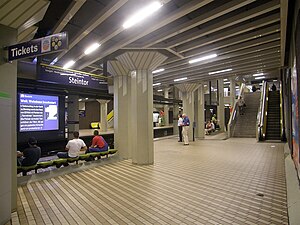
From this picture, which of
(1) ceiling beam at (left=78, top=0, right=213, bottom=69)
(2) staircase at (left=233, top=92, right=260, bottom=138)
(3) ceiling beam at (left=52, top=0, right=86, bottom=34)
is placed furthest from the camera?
(2) staircase at (left=233, top=92, right=260, bottom=138)

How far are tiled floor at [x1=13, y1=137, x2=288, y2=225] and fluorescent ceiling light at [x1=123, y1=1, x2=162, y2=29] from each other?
3.39 m

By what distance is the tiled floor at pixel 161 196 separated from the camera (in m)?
3.08

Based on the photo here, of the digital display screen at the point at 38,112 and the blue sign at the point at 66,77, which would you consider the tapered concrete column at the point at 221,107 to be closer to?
the blue sign at the point at 66,77

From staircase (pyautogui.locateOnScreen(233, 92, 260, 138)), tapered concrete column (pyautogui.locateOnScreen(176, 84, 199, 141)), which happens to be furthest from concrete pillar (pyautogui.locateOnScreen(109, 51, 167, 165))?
staircase (pyautogui.locateOnScreen(233, 92, 260, 138))

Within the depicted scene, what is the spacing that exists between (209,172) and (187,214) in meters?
2.61

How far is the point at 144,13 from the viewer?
13.1 ft

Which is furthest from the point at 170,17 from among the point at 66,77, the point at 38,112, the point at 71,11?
the point at 38,112

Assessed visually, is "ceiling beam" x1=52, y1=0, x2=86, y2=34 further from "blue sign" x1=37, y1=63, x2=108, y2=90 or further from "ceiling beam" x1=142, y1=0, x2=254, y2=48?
"ceiling beam" x1=142, y1=0, x2=254, y2=48

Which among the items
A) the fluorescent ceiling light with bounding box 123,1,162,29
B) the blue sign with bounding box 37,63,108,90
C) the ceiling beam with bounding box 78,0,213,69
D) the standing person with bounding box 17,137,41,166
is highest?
the ceiling beam with bounding box 78,0,213,69

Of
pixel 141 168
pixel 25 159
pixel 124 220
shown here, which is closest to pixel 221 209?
pixel 124 220

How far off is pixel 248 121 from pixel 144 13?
45.0 ft

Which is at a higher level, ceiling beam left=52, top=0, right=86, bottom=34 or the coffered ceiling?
the coffered ceiling

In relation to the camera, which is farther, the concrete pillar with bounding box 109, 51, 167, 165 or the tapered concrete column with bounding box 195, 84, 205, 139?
the tapered concrete column with bounding box 195, 84, 205, 139

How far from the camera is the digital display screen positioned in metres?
6.47
